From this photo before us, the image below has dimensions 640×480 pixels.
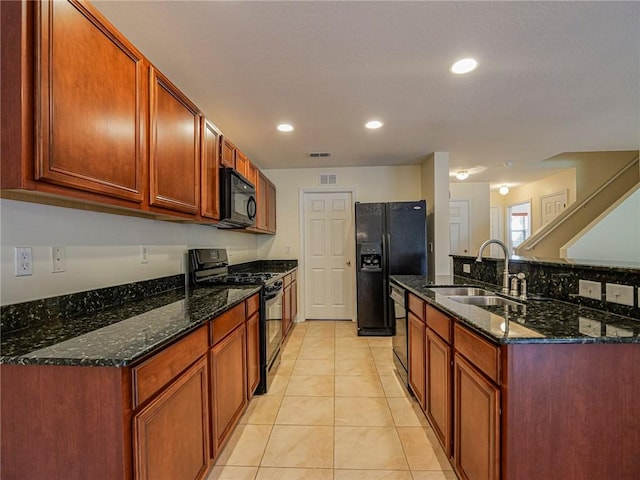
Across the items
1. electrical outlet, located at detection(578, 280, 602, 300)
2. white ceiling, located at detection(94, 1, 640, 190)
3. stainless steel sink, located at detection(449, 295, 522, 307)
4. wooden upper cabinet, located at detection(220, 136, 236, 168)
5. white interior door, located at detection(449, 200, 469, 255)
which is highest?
white ceiling, located at detection(94, 1, 640, 190)

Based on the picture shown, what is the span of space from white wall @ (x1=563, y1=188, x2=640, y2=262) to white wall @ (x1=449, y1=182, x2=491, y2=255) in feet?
5.50

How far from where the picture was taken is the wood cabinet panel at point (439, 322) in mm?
1578

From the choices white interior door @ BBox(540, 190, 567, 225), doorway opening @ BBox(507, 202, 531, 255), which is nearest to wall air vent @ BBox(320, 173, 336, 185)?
white interior door @ BBox(540, 190, 567, 225)

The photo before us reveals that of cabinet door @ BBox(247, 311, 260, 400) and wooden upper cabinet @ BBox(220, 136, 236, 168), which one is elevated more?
wooden upper cabinet @ BBox(220, 136, 236, 168)

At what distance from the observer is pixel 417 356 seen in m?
2.14

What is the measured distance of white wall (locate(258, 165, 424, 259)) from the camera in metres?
4.49

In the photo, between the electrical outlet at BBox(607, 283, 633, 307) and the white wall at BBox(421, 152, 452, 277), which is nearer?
the electrical outlet at BBox(607, 283, 633, 307)

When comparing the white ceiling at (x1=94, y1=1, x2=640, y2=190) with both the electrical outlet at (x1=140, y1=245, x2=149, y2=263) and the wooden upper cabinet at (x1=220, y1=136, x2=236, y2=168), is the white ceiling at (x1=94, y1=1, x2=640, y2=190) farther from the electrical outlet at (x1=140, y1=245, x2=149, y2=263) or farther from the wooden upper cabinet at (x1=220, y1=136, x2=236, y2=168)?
the electrical outlet at (x1=140, y1=245, x2=149, y2=263)

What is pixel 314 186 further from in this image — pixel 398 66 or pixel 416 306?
pixel 416 306

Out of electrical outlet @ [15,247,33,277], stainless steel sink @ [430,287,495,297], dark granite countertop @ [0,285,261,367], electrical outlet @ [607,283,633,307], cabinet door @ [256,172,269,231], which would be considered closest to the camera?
dark granite countertop @ [0,285,261,367]

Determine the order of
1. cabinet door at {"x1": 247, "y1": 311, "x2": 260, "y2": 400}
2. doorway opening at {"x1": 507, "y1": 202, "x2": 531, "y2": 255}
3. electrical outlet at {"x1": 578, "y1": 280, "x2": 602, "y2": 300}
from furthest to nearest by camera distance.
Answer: doorway opening at {"x1": 507, "y1": 202, "x2": 531, "y2": 255} < cabinet door at {"x1": 247, "y1": 311, "x2": 260, "y2": 400} < electrical outlet at {"x1": 578, "y1": 280, "x2": 602, "y2": 300}

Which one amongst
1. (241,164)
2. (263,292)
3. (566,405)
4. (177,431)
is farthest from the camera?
(241,164)

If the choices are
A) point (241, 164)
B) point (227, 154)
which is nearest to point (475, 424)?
point (227, 154)

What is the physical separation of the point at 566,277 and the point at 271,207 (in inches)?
133
